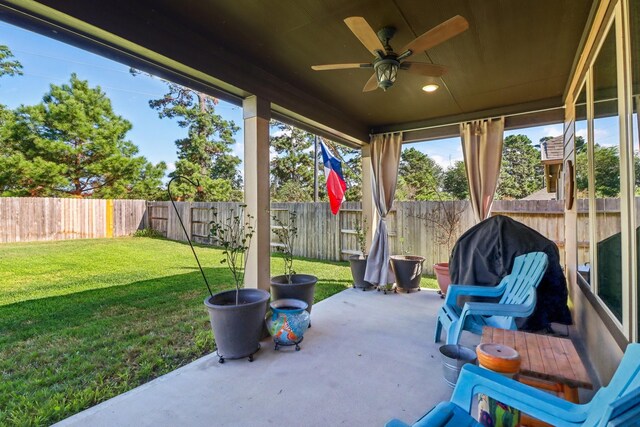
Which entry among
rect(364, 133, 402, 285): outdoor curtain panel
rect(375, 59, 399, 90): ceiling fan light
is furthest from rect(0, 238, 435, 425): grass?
rect(375, 59, 399, 90): ceiling fan light

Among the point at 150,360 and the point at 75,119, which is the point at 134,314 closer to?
the point at 150,360

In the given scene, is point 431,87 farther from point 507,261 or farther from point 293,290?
point 293,290

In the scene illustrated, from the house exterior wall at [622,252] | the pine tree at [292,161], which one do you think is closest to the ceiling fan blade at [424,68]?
the house exterior wall at [622,252]

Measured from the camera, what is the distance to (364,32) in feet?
6.41

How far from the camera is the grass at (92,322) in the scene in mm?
2125

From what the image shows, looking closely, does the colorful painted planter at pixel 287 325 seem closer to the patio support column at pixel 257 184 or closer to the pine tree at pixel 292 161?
the patio support column at pixel 257 184

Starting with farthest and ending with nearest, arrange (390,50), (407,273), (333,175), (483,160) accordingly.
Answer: (333,175) → (407,273) → (483,160) → (390,50)

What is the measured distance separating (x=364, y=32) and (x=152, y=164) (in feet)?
37.3

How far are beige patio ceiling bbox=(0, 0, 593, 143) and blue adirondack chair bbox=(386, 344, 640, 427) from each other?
7.11 ft

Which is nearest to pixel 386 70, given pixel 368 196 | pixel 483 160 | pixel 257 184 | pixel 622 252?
pixel 257 184

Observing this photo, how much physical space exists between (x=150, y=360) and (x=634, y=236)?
3.23m

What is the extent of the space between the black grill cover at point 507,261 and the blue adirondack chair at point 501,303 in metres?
0.16

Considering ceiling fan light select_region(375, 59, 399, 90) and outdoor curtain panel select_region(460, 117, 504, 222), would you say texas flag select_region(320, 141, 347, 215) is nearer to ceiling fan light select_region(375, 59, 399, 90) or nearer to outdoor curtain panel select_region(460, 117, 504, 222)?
outdoor curtain panel select_region(460, 117, 504, 222)

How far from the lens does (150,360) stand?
99.3 inches
